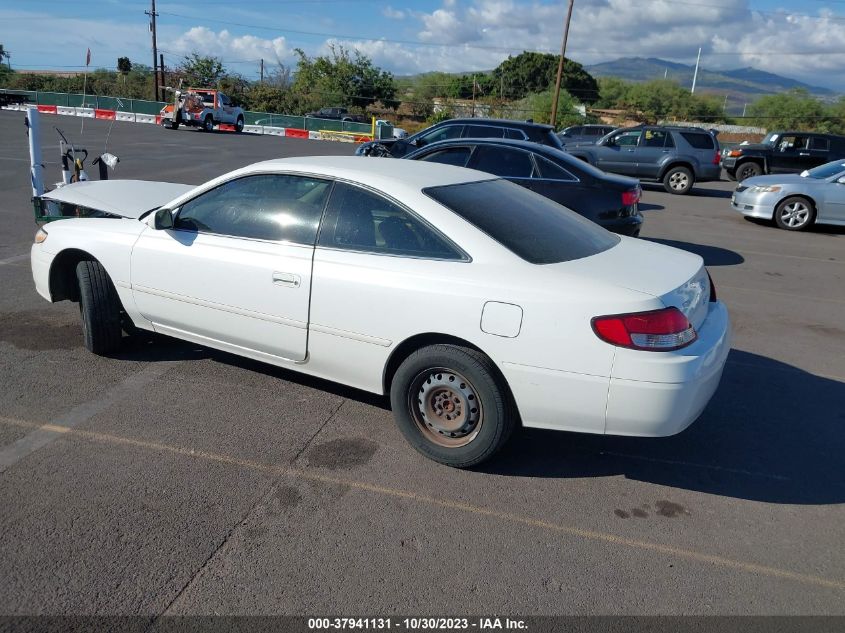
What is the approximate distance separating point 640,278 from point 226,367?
303 centimetres

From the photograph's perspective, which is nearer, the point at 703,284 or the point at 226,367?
the point at 703,284

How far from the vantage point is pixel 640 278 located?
3643 millimetres

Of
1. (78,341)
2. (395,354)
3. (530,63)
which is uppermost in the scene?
(530,63)

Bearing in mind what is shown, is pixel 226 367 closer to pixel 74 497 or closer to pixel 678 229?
pixel 74 497

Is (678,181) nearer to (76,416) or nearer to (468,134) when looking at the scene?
(468,134)

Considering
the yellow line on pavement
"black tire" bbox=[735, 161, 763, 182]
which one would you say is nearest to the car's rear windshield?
the yellow line on pavement

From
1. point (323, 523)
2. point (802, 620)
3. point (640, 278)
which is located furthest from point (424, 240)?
point (802, 620)

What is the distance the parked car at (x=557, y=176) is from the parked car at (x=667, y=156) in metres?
8.74

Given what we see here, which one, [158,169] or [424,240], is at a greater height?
[424,240]

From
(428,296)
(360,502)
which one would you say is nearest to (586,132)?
(428,296)

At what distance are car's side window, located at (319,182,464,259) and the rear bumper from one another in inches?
42.7

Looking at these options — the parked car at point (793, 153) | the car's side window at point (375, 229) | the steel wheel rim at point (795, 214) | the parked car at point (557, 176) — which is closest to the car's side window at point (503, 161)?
the parked car at point (557, 176)

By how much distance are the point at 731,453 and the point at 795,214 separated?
10587 millimetres

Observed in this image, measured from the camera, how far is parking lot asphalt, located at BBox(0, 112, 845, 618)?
2854mm
